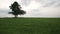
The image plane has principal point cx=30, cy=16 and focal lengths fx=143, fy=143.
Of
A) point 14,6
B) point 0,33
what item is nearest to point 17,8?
point 14,6

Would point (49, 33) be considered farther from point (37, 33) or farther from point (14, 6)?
point (14, 6)

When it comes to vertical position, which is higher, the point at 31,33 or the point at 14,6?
the point at 14,6

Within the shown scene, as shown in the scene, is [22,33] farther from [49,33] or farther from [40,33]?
[49,33]

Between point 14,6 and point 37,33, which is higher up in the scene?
point 14,6

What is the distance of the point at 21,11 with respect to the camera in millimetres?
51844

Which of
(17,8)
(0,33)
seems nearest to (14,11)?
(17,8)

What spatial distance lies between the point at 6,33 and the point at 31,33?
1975mm

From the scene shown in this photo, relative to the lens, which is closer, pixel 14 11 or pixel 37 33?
pixel 37 33

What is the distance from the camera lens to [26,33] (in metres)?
11.2

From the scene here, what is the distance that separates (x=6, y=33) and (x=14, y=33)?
69 cm

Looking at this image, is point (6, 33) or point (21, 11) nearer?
point (6, 33)

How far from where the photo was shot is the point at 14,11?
51.0 m

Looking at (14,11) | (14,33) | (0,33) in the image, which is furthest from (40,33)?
(14,11)

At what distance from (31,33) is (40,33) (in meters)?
0.71
